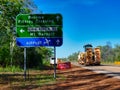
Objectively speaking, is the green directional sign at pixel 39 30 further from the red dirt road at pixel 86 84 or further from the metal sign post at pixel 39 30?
the red dirt road at pixel 86 84

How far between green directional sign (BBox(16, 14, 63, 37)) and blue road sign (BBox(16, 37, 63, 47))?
25cm

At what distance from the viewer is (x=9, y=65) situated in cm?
4978

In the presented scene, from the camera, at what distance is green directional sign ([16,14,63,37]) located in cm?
2650

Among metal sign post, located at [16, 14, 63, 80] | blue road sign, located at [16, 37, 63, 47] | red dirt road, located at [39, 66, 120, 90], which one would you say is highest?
metal sign post, located at [16, 14, 63, 80]

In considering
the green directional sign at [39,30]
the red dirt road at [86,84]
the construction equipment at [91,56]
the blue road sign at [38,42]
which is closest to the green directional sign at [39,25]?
the green directional sign at [39,30]

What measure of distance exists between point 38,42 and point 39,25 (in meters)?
1.07

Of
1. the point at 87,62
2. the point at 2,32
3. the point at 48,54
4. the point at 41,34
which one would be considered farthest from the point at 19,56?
the point at 48,54

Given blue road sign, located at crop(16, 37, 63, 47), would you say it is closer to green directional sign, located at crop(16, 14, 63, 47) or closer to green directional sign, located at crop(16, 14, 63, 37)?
green directional sign, located at crop(16, 14, 63, 47)

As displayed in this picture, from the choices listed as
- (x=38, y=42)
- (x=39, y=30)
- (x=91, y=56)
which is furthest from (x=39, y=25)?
(x=91, y=56)

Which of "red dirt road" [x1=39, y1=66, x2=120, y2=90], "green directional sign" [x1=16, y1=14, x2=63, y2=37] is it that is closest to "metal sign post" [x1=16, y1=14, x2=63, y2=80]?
"green directional sign" [x1=16, y1=14, x2=63, y2=37]

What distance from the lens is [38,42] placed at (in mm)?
26828

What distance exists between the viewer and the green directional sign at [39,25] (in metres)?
26.5

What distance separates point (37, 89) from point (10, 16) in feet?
34.3

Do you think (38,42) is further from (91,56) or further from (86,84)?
(91,56)
